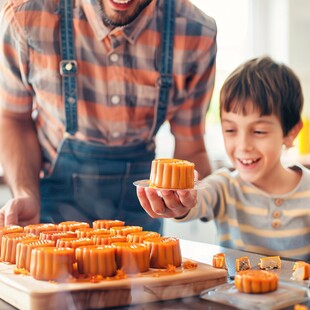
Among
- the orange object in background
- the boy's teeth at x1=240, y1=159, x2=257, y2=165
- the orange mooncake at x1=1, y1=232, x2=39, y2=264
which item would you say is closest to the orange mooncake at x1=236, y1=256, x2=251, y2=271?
the orange mooncake at x1=1, y1=232, x2=39, y2=264

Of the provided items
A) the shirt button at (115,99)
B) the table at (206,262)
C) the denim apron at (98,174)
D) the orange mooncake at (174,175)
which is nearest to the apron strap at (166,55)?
the denim apron at (98,174)

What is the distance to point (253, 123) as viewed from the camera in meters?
1.82

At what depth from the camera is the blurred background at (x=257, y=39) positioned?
3.69 metres

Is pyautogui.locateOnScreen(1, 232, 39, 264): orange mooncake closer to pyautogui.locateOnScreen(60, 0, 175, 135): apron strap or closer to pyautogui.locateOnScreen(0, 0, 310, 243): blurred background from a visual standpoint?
pyautogui.locateOnScreen(60, 0, 175, 135): apron strap

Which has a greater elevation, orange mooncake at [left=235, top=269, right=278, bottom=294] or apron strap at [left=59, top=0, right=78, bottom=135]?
apron strap at [left=59, top=0, right=78, bottom=135]

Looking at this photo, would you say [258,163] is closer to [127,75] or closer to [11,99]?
[127,75]

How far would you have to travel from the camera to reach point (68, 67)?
188 centimetres

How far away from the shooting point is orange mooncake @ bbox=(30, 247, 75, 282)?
3.57ft

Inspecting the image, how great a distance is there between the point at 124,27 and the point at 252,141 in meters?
0.47

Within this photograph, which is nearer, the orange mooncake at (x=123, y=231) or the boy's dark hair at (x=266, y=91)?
the orange mooncake at (x=123, y=231)

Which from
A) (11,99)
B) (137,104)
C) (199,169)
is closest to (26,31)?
(11,99)

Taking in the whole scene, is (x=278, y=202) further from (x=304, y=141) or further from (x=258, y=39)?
(x=258, y=39)

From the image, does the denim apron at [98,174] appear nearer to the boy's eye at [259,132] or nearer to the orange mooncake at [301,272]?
the boy's eye at [259,132]

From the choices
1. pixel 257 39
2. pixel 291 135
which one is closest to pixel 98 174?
pixel 291 135
